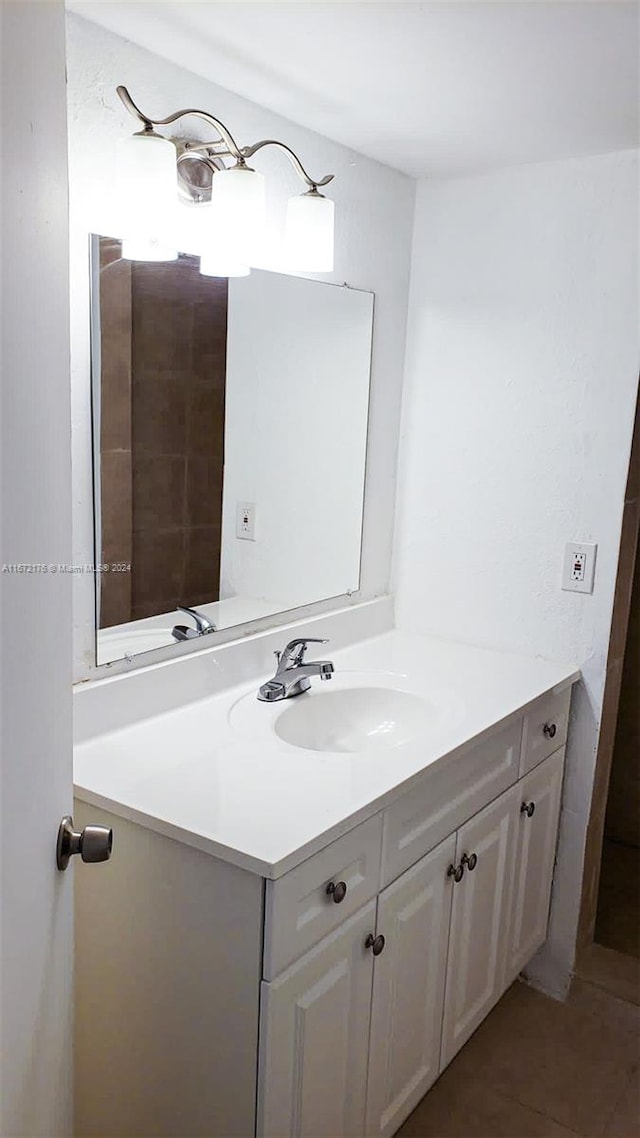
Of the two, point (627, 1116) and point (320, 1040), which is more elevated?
point (320, 1040)

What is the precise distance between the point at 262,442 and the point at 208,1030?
1.17m

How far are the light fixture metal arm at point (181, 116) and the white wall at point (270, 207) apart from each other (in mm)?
45

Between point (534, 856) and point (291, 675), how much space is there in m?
0.78

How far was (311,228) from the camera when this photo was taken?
181 centimetres

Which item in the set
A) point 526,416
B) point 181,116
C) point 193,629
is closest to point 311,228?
point 181,116

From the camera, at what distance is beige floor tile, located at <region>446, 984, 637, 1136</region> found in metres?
1.98

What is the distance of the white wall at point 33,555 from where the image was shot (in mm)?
877

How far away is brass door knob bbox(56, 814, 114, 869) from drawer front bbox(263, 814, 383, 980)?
0.94 feet

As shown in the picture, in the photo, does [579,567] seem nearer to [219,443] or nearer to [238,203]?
[219,443]

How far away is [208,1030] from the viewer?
4.45 ft

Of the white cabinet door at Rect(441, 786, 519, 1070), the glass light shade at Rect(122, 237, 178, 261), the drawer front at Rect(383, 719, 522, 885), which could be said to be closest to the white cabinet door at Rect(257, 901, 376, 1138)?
the drawer front at Rect(383, 719, 522, 885)

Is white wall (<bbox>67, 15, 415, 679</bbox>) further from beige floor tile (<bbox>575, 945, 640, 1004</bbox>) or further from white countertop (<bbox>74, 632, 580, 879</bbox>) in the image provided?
beige floor tile (<bbox>575, 945, 640, 1004</bbox>)

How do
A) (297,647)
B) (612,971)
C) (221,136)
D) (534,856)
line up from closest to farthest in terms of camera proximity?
(221,136)
(297,647)
(534,856)
(612,971)

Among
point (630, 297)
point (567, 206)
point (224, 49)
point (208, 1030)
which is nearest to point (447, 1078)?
point (208, 1030)
